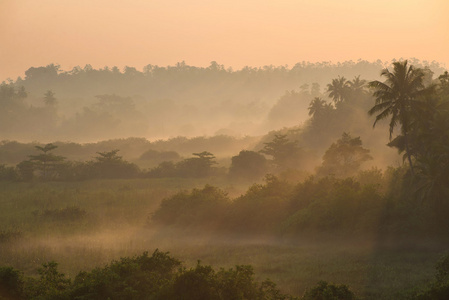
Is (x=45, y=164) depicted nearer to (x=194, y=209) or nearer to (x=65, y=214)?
(x=65, y=214)

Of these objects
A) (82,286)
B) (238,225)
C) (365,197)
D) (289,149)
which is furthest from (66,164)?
(82,286)

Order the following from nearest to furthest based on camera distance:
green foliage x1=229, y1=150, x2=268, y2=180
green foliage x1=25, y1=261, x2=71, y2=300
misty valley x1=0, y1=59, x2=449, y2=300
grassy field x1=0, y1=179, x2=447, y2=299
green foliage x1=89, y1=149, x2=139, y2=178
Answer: green foliage x1=25, y1=261, x2=71, y2=300
misty valley x1=0, y1=59, x2=449, y2=300
grassy field x1=0, y1=179, x2=447, y2=299
green foliage x1=229, y1=150, x2=268, y2=180
green foliage x1=89, y1=149, x2=139, y2=178

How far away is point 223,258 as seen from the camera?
98.7ft

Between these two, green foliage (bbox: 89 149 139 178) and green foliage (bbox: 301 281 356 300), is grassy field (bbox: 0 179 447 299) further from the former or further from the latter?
green foliage (bbox: 89 149 139 178)

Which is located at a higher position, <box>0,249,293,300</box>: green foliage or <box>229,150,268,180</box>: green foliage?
<box>229,150,268,180</box>: green foliage

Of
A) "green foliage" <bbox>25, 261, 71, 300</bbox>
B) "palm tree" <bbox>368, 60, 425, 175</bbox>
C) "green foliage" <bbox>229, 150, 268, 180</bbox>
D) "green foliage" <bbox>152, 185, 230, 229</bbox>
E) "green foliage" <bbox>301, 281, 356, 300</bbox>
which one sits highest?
"palm tree" <bbox>368, 60, 425, 175</bbox>

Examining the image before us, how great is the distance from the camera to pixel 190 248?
33.1 m

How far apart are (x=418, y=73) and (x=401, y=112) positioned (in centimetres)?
426

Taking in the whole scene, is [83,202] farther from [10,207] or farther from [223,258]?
[223,258]

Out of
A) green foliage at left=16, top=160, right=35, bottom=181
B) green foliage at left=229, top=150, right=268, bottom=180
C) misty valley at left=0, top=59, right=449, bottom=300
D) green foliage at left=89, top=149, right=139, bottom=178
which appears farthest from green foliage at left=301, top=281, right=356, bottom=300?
green foliage at left=16, top=160, right=35, bottom=181

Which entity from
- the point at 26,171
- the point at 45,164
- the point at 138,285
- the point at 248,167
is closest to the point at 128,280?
the point at 138,285

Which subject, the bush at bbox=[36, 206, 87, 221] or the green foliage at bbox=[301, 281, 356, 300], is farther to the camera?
the bush at bbox=[36, 206, 87, 221]

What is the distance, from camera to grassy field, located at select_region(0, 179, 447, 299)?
2441cm

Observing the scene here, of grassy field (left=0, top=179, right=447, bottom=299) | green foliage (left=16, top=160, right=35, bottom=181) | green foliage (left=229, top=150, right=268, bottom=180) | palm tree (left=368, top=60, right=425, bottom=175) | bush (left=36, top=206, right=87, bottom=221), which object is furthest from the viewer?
green foliage (left=229, top=150, right=268, bottom=180)
